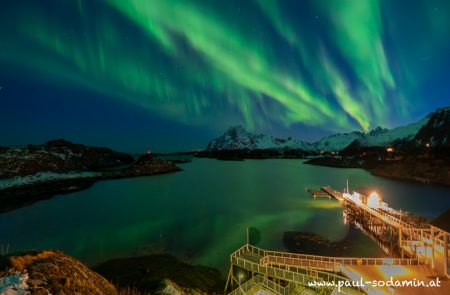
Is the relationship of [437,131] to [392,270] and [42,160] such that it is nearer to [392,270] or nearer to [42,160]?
[392,270]

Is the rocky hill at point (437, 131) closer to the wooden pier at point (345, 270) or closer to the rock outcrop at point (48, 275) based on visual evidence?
the wooden pier at point (345, 270)

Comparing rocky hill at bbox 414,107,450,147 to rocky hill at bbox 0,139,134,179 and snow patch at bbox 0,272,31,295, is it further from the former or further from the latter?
rocky hill at bbox 0,139,134,179

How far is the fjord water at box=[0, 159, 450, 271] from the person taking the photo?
29672mm

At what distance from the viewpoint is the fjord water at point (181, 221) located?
2967 centimetres

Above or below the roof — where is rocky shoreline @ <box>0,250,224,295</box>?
below

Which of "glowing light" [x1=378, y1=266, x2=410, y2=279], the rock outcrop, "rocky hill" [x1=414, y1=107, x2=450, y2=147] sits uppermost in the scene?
"rocky hill" [x1=414, y1=107, x2=450, y2=147]

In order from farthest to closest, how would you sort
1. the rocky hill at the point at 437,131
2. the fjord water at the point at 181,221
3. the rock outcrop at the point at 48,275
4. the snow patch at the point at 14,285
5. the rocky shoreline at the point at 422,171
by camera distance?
the rocky hill at the point at 437,131, the rocky shoreline at the point at 422,171, the fjord water at the point at 181,221, the rock outcrop at the point at 48,275, the snow patch at the point at 14,285

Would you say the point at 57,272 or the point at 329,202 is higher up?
the point at 57,272

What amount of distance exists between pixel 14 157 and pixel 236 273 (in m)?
97.3

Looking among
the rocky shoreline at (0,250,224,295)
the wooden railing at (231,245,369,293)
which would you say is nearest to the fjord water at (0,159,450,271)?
the rocky shoreline at (0,250,224,295)

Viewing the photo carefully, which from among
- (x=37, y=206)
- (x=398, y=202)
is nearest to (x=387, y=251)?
(x=398, y=202)

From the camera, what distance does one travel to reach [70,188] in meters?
74.3

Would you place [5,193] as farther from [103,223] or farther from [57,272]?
[57,272]

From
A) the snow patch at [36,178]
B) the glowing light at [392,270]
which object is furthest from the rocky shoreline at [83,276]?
the snow patch at [36,178]
